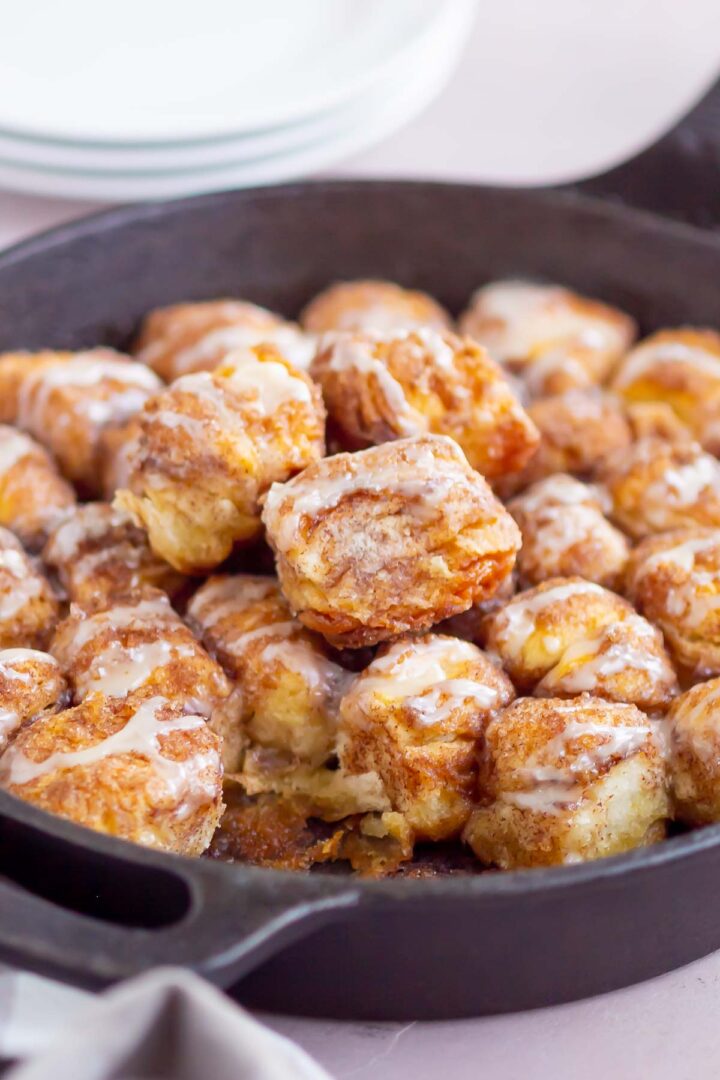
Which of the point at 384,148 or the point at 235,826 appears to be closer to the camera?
the point at 235,826

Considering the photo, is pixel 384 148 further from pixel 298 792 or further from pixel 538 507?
pixel 298 792

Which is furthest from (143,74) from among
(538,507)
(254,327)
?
(538,507)

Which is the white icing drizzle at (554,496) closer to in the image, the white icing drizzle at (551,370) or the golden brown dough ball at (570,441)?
the golden brown dough ball at (570,441)

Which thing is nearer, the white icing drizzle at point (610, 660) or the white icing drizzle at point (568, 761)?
the white icing drizzle at point (568, 761)

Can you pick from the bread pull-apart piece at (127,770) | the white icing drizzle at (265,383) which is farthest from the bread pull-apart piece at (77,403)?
the bread pull-apart piece at (127,770)

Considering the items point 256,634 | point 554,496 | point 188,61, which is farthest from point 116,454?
point 188,61

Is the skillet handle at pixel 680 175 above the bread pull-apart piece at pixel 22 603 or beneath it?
above

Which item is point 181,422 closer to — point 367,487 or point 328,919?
point 367,487
